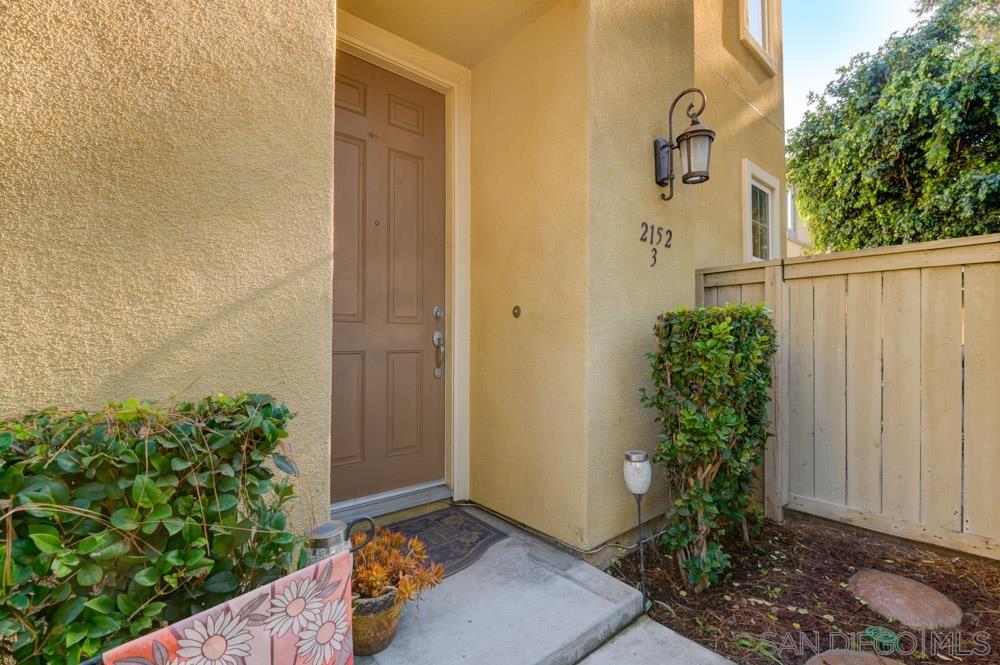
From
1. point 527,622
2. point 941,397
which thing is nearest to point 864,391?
point 941,397

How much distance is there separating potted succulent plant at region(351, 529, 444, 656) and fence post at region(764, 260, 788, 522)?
2176 mm

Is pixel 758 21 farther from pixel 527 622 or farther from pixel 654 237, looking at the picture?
pixel 527 622

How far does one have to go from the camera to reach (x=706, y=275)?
10.3 ft

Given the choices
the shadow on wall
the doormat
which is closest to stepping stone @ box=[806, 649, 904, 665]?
the doormat

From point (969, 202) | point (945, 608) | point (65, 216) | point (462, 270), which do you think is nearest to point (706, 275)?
point (462, 270)

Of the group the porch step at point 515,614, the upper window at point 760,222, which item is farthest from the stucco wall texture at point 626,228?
the upper window at point 760,222

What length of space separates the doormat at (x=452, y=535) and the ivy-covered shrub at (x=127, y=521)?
3.81 ft

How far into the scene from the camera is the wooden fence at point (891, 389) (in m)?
2.21

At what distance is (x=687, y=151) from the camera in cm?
259

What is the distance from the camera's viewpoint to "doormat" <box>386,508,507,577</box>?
221 cm

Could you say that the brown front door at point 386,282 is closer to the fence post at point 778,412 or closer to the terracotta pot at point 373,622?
the terracotta pot at point 373,622

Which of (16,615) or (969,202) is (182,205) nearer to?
(16,615)

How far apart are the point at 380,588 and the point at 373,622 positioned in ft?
0.34

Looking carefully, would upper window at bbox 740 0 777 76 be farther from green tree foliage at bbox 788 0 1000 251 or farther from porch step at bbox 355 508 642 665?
porch step at bbox 355 508 642 665
